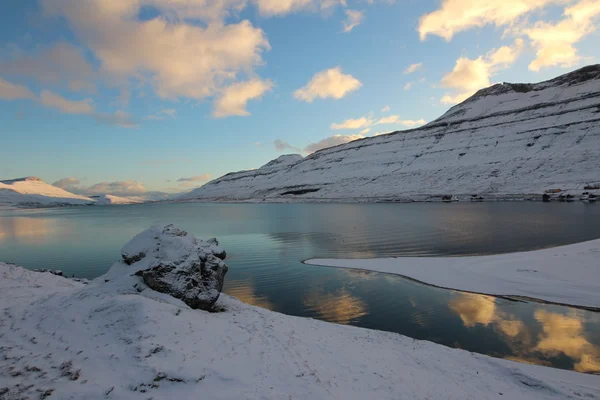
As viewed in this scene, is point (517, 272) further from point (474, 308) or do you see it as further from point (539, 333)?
point (539, 333)

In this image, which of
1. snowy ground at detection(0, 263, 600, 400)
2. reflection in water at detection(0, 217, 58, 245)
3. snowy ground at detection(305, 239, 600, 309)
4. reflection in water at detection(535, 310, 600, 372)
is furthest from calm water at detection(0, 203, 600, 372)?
reflection in water at detection(0, 217, 58, 245)

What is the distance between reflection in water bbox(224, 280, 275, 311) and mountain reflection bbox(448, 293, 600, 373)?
8.75 metres

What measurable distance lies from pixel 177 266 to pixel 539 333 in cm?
1342

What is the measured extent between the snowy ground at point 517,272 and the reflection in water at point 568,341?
235 cm

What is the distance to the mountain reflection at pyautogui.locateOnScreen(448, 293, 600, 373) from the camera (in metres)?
10.3

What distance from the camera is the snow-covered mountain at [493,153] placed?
112 meters

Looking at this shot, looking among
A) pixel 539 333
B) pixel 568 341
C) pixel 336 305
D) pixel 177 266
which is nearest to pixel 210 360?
pixel 177 266

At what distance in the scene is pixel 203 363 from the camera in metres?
6.97

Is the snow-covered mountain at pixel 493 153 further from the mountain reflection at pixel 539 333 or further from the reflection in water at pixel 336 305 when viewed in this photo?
the reflection in water at pixel 336 305

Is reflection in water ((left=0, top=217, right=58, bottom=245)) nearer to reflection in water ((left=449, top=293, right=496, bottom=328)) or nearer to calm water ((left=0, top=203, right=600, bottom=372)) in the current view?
calm water ((left=0, top=203, right=600, bottom=372))

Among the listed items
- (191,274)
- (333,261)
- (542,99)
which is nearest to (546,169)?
(542,99)

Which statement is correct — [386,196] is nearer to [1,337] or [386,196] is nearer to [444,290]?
[444,290]

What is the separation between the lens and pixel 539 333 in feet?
39.3

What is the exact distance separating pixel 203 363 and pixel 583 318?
14.8 m
